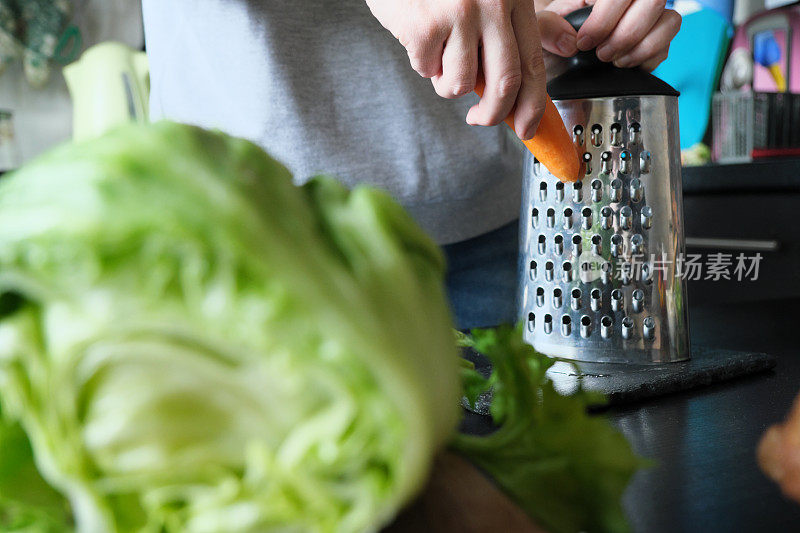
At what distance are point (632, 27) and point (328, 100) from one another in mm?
387

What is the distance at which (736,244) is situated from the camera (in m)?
1.94

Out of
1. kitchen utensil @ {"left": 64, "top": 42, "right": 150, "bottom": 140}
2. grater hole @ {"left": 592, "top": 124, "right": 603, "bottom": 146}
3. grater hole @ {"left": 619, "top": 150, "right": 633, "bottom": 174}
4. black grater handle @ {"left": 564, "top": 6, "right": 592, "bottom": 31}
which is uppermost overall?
kitchen utensil @ {"left": 64, "top": 42, "right": 150, "bottom": 140}

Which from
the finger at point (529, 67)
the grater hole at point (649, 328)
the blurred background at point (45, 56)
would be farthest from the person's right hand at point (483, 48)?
the blurred background at point (45, 56)

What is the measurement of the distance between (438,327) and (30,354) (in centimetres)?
14

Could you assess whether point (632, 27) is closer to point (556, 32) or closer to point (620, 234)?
point (556, 32)

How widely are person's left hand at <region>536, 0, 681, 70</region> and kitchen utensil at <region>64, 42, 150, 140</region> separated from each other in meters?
1.47

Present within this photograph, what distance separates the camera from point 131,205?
225 millimetres

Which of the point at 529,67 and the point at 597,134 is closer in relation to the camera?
the point at 529,67

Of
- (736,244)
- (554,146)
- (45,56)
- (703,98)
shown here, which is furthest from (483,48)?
(703,98)

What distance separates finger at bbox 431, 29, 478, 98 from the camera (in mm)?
642

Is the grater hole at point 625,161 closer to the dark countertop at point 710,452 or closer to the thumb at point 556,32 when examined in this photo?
the thumb at point 556,32

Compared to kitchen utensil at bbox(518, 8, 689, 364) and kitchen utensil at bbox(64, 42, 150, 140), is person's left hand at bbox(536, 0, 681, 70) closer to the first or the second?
kitchen utensil at bbox(518, 8, 689, 364)

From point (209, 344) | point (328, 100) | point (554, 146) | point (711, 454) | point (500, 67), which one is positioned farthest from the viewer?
point (328, 100)

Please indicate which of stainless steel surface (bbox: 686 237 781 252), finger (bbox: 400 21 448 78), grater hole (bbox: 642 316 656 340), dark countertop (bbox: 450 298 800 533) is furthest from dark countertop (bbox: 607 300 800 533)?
stainless steel surface (bbox: 686 237 781 252)
